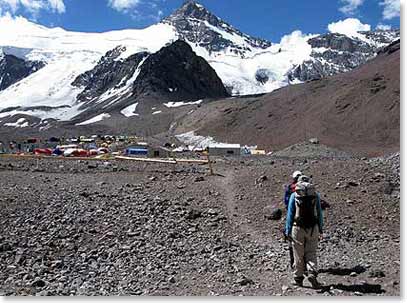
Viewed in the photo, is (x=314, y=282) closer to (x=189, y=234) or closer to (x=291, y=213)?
(x=291, y=213)

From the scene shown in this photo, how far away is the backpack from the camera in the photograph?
A: 396 inches

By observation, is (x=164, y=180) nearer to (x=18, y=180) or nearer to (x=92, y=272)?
(x=18, y=180)

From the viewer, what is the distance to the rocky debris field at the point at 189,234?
11.5 meters

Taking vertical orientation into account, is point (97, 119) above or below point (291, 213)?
above

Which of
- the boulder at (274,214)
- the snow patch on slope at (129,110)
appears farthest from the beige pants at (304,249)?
the snow patch on slope at (129,110)

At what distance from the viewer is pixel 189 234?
50.9 feet

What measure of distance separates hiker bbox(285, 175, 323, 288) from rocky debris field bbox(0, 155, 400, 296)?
32 cm

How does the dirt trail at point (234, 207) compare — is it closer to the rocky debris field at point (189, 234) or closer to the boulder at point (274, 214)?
the rocky debris field at point (189, 234)

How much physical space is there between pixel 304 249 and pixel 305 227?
43 centimetres

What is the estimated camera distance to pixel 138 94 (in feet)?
643

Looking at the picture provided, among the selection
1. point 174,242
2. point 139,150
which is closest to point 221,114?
point 139,150

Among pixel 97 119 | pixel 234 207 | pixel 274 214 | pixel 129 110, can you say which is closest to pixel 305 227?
pixel 274 214

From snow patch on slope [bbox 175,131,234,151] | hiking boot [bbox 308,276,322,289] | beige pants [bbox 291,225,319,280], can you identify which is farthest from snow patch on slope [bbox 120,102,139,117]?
hiking boot [bbox 308,276,322,289]

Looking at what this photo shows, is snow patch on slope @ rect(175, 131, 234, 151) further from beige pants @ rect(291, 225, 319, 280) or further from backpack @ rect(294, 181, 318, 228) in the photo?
backpack @ rect(294, 181, 318, 228)
